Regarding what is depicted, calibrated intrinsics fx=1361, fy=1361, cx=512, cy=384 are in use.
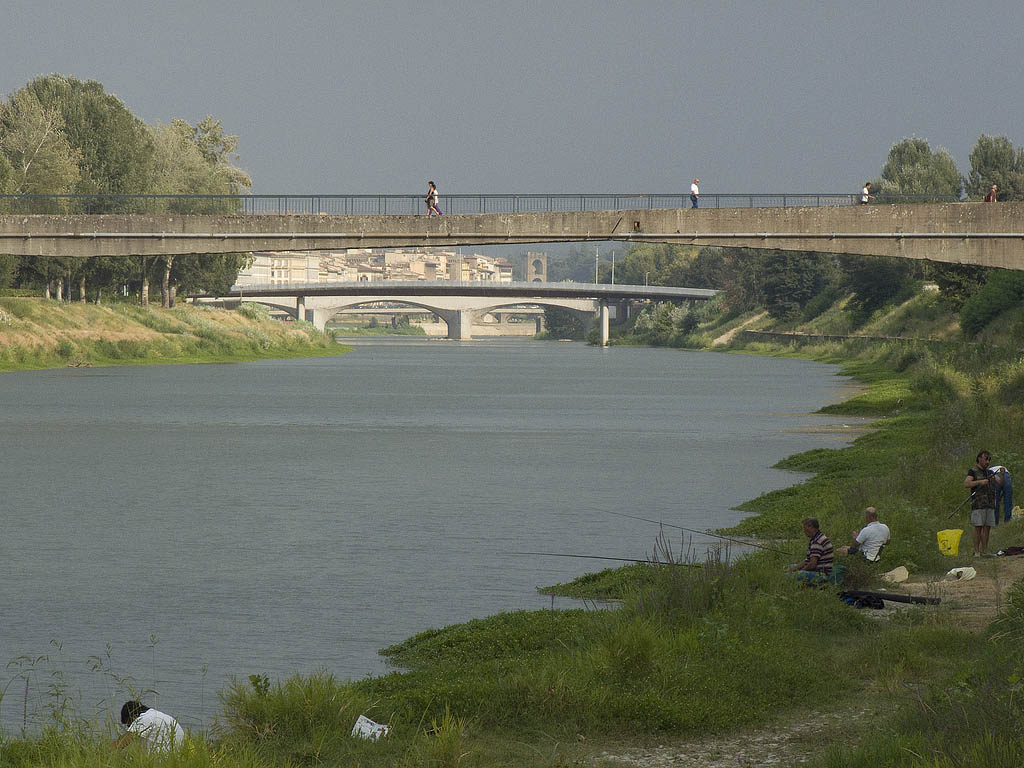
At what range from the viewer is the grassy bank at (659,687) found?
9664mm

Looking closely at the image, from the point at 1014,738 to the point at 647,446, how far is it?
29.3 m

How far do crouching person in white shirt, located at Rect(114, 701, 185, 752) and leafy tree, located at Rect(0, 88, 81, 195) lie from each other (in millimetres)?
74849

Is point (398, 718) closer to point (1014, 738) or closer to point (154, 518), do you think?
point (1014, 738)

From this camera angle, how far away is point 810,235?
50.1 metres

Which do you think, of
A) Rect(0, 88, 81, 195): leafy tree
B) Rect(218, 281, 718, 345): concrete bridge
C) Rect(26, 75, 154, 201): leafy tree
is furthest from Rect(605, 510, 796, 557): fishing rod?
Rect(218, 281, 718, 345): concrete bridge

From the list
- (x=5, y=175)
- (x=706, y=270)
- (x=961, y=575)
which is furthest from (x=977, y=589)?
(x=706, y=270)

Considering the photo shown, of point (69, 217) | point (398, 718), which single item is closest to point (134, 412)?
point (69, 217)

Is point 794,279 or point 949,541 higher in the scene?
point 794,279

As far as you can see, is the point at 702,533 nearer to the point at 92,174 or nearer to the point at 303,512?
the point at 303,512

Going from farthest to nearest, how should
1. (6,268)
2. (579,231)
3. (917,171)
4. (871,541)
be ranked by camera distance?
(917,171)
(6,268)
(579,231)
(871,541)

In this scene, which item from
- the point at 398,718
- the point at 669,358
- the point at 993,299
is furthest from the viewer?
the point at 669,358

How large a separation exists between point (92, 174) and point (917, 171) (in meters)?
63.6

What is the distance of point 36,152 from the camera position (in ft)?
270

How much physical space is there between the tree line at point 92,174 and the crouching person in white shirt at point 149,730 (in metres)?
66.9
